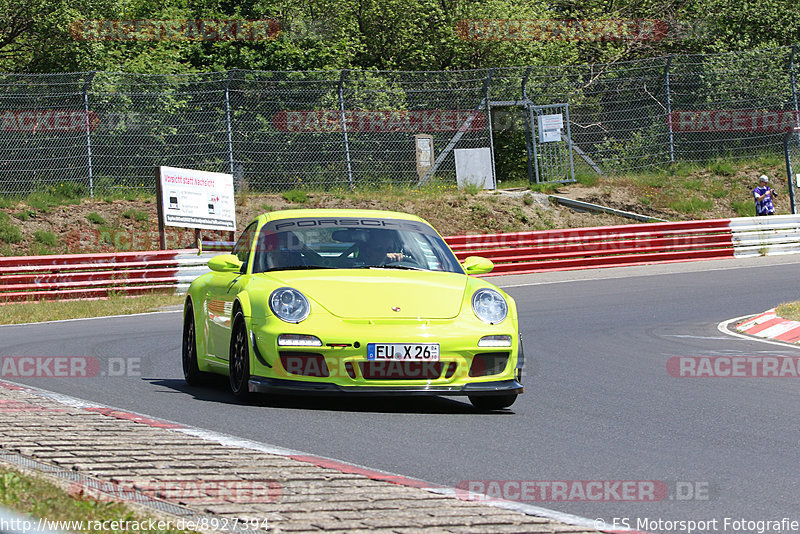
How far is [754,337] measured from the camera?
13008mm

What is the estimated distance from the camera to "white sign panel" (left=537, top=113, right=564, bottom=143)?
28.5 meters

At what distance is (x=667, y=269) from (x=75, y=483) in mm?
18673

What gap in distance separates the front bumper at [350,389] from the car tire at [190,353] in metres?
1.64

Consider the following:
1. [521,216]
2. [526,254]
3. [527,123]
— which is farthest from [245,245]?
[527,123]

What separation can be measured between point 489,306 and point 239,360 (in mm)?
1674

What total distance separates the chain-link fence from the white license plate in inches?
723

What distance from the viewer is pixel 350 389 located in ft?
23.9

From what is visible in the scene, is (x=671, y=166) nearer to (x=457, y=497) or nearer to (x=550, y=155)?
(x=550, y=155)

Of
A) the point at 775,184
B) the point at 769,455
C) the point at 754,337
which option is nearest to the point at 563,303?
the point at 754,337

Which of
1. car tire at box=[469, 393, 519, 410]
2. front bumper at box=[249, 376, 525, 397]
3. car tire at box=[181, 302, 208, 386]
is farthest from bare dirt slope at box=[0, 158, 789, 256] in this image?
car tire at box=[469, 393, 519, 410]

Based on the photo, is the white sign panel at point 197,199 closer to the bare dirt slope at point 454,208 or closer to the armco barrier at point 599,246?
the bare dirt slope at point 454,208

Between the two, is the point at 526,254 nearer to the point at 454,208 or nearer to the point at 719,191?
the point at 454,208

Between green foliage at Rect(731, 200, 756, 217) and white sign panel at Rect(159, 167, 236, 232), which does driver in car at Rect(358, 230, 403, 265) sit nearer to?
white sign panel at Rect(159, 167, 236, 232)

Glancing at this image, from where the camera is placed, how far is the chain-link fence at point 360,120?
24625 mm
